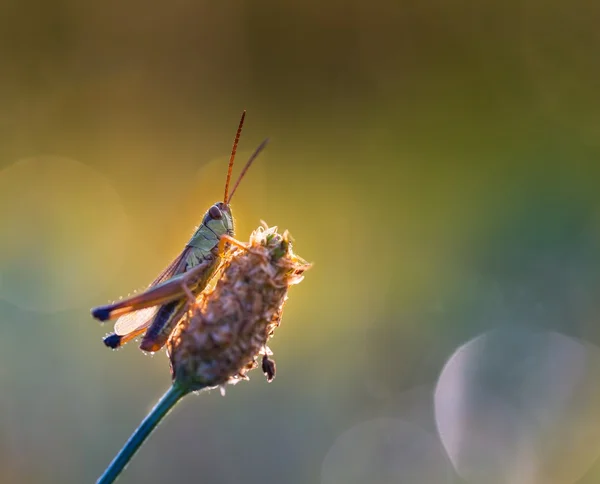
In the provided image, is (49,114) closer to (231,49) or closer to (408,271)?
(231,49)

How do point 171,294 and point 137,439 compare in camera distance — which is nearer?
point 137,439

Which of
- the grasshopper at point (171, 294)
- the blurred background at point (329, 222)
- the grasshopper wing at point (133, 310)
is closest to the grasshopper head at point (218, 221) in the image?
the grasshopper at point (171, 294)

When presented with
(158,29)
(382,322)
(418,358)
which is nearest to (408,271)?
(382,322)

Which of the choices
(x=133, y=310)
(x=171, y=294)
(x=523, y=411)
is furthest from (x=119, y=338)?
(x=523, y=411)

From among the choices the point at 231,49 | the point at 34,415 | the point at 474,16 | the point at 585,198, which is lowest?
the point at 34,415

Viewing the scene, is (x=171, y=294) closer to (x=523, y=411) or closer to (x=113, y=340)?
(x=113, y=340)

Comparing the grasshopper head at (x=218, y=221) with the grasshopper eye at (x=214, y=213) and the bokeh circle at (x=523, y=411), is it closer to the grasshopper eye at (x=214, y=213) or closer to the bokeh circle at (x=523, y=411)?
the grasshopper eye at (x=214, y=213)
